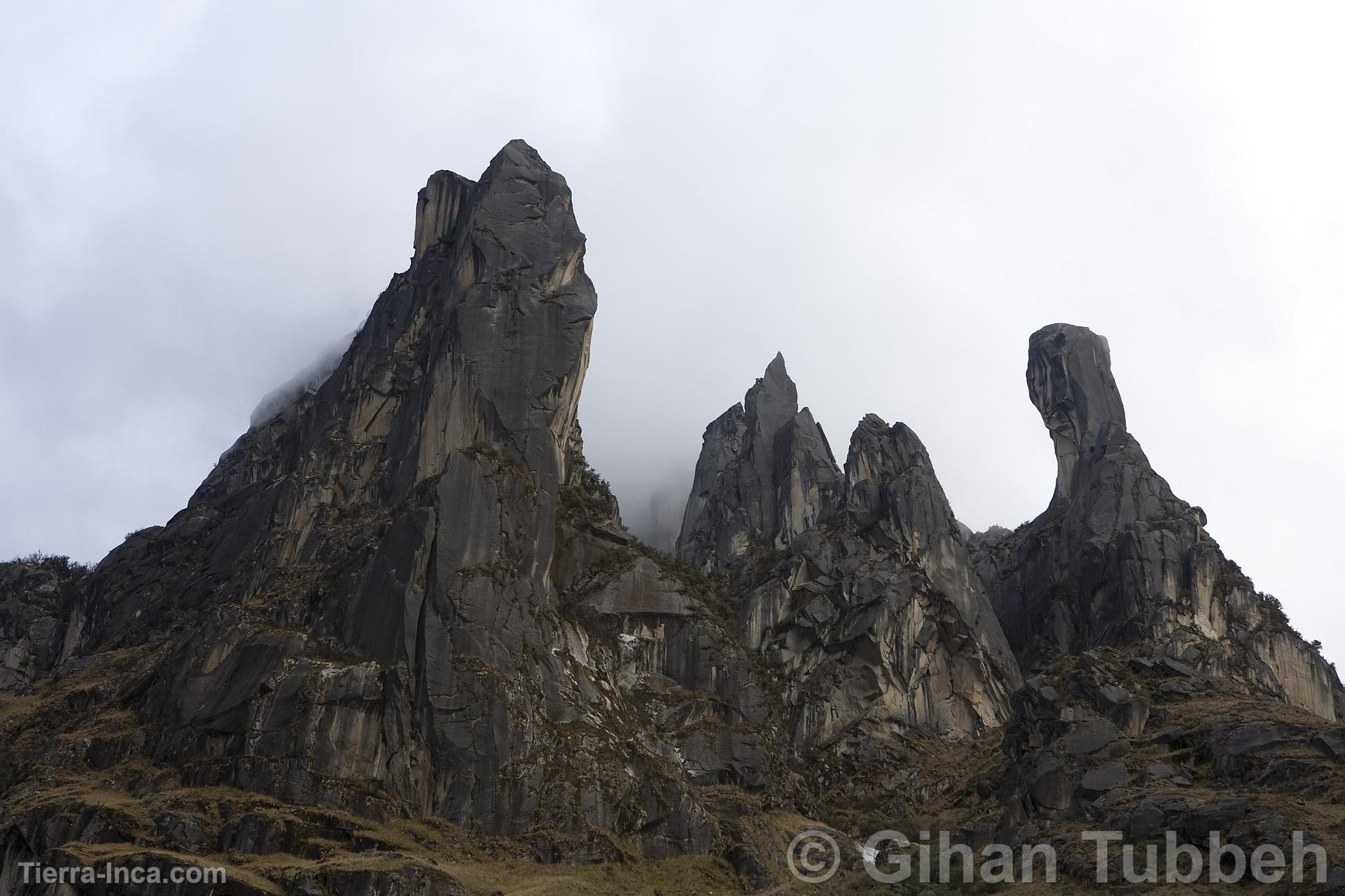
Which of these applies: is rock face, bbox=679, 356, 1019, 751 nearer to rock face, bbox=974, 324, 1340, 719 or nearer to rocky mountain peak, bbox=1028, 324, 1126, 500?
rock face, bbox=974, 324, 1340, 719

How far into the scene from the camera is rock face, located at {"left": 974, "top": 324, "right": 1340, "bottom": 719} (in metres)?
108

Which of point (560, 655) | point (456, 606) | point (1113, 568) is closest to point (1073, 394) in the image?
point (1113, 568)

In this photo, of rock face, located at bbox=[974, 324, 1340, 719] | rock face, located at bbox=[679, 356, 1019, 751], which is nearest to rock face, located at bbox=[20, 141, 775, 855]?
rock face, located at bbox=[679, 356, 1019, 751]

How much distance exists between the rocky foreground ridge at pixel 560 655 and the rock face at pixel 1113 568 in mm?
362

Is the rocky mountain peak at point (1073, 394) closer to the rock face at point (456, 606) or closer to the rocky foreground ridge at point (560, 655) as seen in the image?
the rocky foreground ridge at point (560, 655)

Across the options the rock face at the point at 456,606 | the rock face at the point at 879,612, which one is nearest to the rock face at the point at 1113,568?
the rock face at the point at 879,612

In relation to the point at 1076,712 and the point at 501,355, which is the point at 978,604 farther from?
the point at 501,355

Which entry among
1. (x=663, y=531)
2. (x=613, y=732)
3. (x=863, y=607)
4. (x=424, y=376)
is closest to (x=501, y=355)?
(x=424, y=376)

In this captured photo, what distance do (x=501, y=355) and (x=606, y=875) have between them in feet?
135

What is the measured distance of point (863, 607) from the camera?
11075 cm

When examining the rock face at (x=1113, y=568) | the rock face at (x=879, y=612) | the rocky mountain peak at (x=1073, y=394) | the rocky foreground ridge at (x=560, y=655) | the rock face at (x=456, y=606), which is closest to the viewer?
the rocky foreground ridge at (x=560, y=655)

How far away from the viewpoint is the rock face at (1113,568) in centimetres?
10769

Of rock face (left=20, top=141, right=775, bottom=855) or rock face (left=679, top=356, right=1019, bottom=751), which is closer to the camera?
rock face (left=20, top=141, right=775, bottom=855)

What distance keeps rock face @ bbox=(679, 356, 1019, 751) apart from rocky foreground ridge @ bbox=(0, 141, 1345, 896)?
1.24 feet
